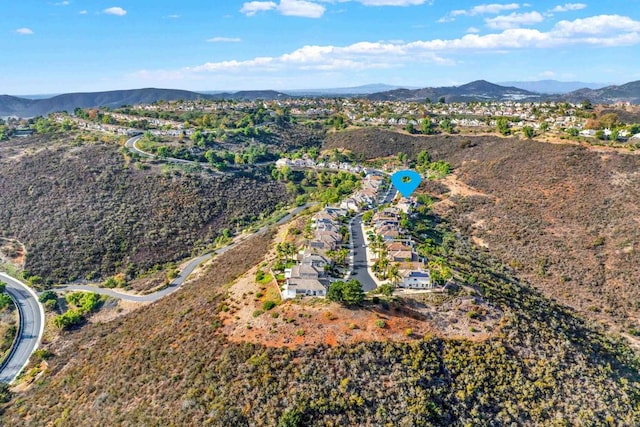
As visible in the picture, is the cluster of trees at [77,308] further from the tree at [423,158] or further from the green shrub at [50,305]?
the tree at [423,158]

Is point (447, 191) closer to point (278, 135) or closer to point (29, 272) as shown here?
point (278, 135)

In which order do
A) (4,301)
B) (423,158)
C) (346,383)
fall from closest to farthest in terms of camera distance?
(346,383), (4,301), (423,158)

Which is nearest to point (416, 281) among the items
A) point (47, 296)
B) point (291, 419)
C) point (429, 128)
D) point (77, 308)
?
point (291, 419)

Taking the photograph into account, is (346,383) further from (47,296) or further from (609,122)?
(609,122)

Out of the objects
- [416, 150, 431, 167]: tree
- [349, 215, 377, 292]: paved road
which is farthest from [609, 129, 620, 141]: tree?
[349, 215, 377, 292]: paved road

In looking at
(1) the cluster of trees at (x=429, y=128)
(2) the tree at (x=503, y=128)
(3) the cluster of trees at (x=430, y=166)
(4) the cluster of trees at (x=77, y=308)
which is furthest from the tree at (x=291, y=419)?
(1) the cluster of trees at (x=429, y=128)

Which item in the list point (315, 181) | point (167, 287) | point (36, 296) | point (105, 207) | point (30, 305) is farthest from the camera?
point (315, 181)
